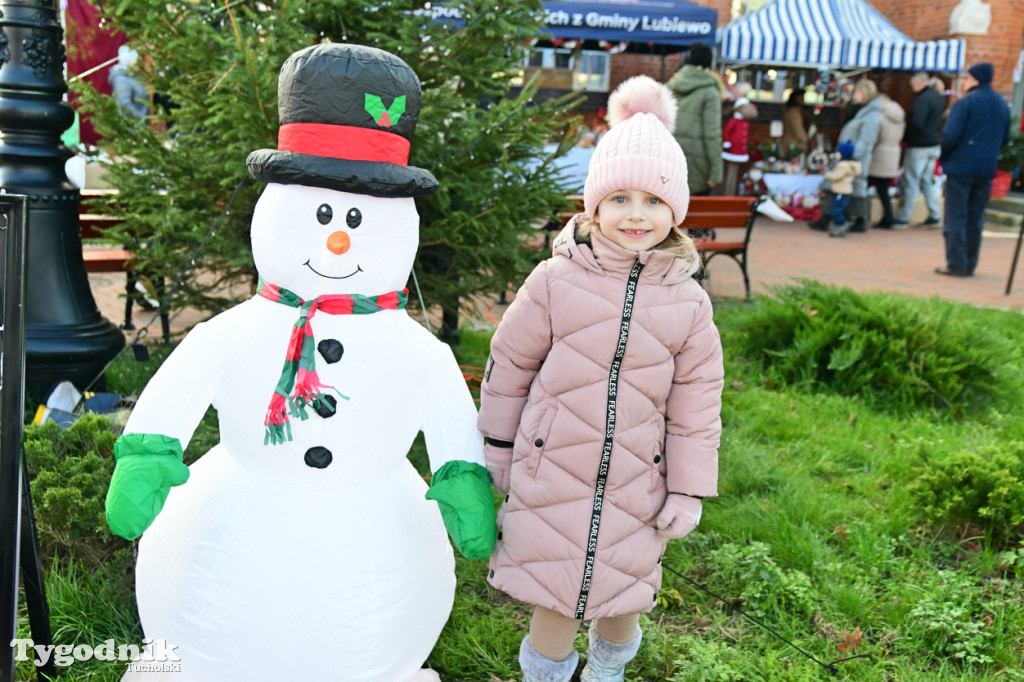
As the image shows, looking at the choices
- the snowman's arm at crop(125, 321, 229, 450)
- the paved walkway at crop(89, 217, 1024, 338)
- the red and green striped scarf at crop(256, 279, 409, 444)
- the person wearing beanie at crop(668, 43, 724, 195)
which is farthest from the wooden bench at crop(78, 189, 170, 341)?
the person wearing beanie at crop(668, 43, 724, 195)

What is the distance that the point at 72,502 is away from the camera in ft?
9.40

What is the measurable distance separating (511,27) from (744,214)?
4.40m

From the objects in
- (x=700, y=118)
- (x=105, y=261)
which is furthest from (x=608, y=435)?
(x=700, y=118)

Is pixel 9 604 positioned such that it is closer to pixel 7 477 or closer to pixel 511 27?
pixel 7 477

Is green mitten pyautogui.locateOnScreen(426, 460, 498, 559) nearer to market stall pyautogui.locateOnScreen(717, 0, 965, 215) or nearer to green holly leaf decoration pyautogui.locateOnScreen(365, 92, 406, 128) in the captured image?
green holly leaf decoration pyautogui.locateOnScreen(365, 92, 406, 128)

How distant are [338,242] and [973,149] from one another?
339 inches

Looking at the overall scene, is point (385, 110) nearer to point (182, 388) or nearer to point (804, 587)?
point (182, 388)

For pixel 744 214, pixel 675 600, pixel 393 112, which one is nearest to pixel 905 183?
pixel 744 214

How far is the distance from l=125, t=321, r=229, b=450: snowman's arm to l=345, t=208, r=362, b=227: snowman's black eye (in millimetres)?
457

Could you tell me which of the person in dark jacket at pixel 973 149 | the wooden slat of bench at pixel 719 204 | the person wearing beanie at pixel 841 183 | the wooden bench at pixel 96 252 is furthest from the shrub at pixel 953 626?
the person wearing beanie at pixel 841 183

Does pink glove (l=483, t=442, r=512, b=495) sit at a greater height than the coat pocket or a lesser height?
lesser

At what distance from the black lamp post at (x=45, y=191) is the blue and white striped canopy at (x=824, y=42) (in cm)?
1126

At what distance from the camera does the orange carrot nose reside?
2.20m

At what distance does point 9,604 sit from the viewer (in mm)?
2133
